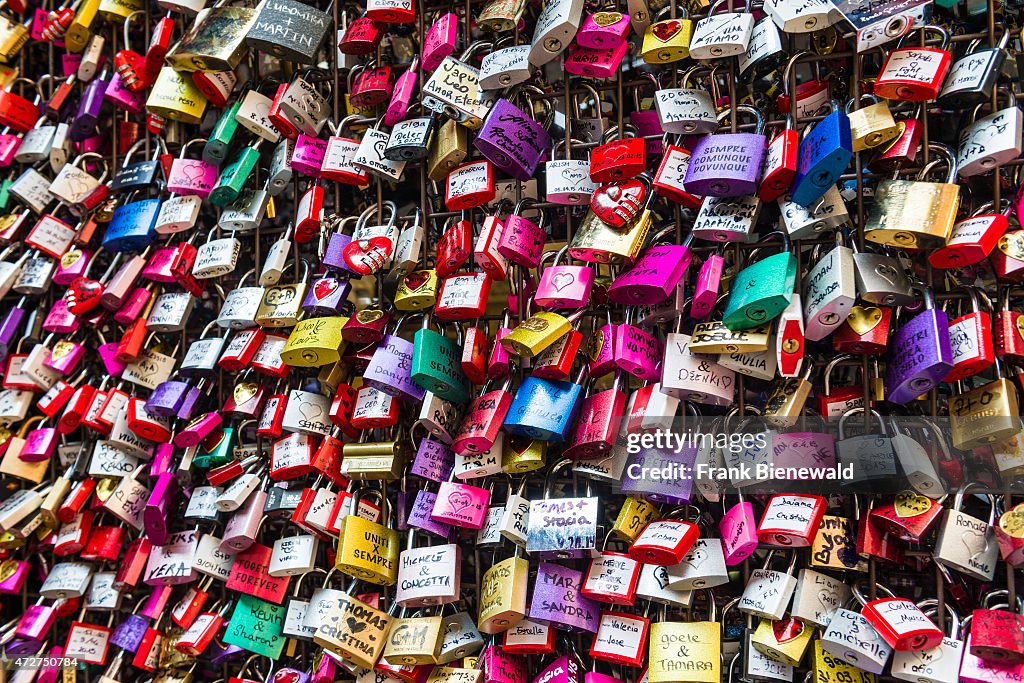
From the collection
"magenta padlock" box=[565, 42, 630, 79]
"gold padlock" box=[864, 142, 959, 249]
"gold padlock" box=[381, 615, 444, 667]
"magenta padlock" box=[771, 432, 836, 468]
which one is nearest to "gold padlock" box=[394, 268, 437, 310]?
"magenta padlock" box=[565, 42, 630, 79]

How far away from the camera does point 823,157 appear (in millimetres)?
1495

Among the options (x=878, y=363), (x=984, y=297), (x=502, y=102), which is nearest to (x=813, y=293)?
(x=878, y=363)

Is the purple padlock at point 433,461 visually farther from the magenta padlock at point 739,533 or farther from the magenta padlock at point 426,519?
the magenta padlock at point 739,533

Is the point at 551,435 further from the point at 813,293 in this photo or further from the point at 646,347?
the point at 813,293

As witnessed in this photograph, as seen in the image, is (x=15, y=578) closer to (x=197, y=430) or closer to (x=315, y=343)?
(x=197, y=430)

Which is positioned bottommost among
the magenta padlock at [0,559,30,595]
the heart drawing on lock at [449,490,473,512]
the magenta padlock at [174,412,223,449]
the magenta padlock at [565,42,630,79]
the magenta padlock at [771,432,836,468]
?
the magenta padlock at [0,559,30,595]

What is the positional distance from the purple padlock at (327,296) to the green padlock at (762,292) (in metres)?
0.82

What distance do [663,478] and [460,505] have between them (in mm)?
409

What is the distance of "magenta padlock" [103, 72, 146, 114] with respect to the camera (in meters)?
2.13

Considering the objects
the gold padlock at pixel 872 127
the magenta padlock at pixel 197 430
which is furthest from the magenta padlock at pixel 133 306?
the gold padlock at pixel 872 127

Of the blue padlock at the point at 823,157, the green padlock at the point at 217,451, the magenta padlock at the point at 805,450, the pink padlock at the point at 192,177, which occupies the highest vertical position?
the blue padlock at the point at 823,157

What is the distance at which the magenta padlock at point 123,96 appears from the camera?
2133 mm

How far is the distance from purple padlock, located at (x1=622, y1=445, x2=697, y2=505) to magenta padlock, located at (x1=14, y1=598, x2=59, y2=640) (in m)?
1.45

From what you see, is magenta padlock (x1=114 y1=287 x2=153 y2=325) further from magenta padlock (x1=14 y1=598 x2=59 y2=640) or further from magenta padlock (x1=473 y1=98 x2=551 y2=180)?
magenta padlock (x1=473 y1=98 x2=551 y2=180)
